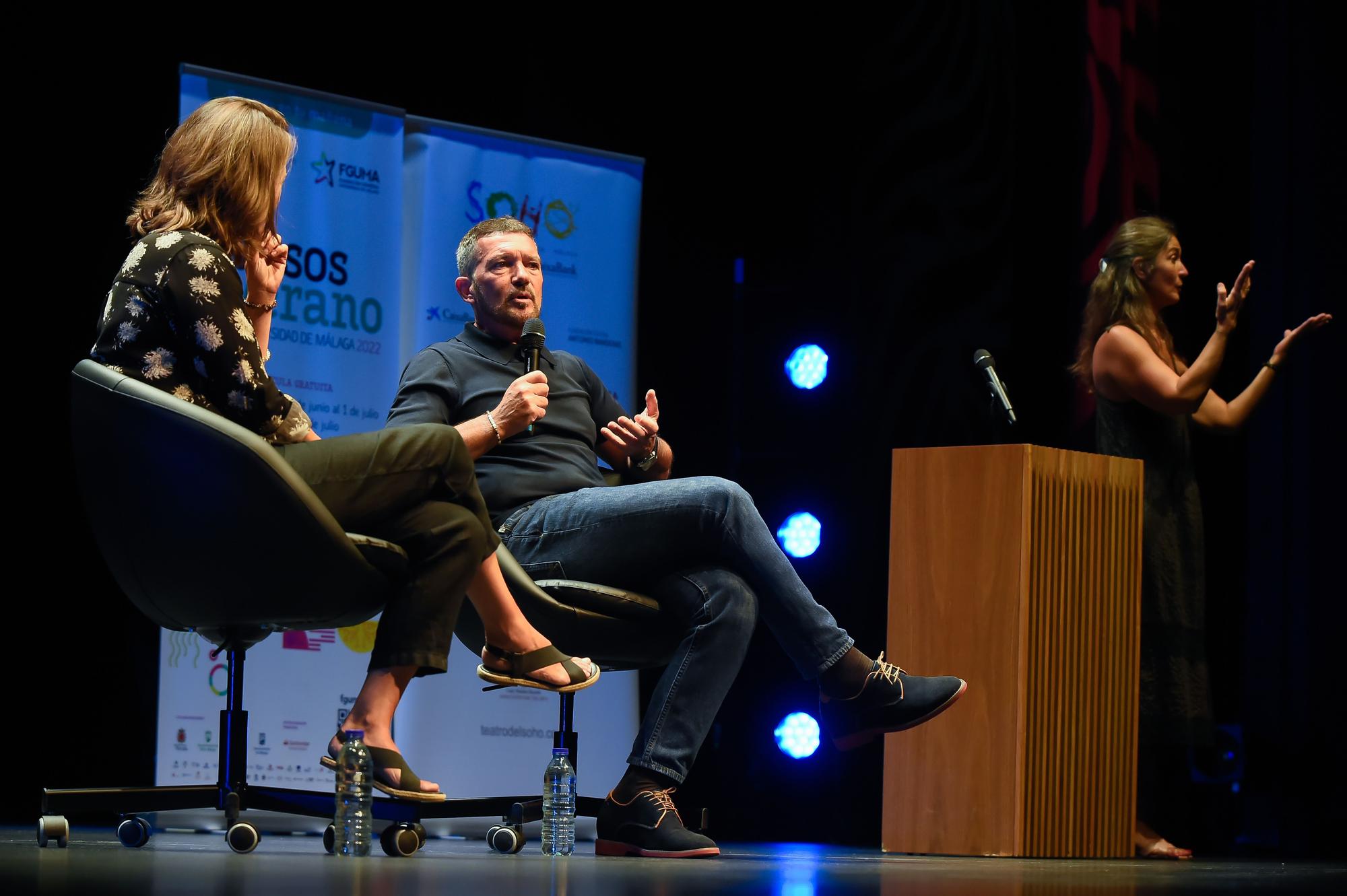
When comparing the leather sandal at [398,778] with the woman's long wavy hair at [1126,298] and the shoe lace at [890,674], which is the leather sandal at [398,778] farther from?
the woman's long wavy hair at [1126,298]

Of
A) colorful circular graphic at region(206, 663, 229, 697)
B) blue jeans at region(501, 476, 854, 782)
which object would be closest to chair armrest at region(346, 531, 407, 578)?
blue jeans at region(501, 476, 854, 782)

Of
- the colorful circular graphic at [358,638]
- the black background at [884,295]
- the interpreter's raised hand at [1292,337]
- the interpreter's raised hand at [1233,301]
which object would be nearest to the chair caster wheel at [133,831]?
the black background at [884,295]

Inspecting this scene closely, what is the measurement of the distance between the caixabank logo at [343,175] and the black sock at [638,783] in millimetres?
2363

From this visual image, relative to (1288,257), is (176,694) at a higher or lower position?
lower

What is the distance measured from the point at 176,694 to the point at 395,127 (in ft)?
5.64

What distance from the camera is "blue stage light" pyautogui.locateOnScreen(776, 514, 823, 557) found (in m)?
4.47

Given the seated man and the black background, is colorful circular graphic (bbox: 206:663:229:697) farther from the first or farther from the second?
the seated man

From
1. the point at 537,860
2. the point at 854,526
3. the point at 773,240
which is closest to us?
the point at 537,860

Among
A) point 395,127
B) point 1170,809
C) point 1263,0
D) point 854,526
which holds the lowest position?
point 1170,809

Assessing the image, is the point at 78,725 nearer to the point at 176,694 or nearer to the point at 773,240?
the point at 176,694

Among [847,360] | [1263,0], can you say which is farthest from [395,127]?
[1263,0]

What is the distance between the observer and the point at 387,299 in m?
4.42

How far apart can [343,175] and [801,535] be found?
167 centimetres

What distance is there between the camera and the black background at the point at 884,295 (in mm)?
4078
